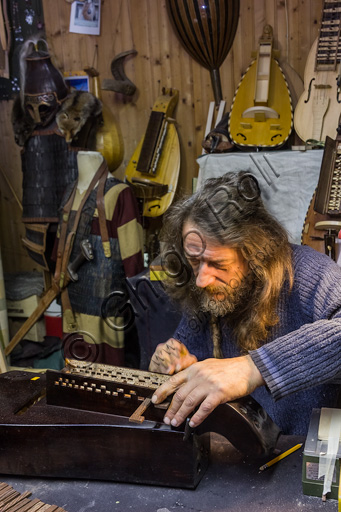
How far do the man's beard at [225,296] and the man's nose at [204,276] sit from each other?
50 mm

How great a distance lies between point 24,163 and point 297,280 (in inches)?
103

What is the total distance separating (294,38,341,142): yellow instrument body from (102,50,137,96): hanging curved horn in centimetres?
134

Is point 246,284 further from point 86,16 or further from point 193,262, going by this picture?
point 86,16

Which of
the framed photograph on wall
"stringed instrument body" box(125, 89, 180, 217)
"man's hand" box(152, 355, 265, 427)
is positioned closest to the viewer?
"man's hand" box(152, 355, 265, 427)

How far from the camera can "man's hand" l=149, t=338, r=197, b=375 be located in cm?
180

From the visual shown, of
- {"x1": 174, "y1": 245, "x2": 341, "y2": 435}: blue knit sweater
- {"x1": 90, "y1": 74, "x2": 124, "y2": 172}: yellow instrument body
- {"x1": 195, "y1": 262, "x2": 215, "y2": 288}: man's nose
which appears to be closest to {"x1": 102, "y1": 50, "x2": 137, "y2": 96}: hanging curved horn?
{"x1": 90, "y1": 74, "x2": 124, "y2": 172}: yellow instrument body

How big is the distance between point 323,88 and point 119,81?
152 centimetres

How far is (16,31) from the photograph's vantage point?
4.41 m

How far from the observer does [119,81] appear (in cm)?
411

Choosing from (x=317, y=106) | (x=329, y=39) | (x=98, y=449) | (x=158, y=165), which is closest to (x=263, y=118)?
(x=317, y=106)

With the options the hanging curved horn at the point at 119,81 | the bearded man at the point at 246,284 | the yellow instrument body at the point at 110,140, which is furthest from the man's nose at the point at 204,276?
the hanging curved horn at the point at 119,81

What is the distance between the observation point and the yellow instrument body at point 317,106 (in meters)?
3.16

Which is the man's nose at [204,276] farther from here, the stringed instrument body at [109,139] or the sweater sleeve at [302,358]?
the stringed instrument body at [109,139]

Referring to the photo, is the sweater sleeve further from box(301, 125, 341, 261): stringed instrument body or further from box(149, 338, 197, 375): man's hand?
box(301, 125, 341, 261): stringed instrument body
